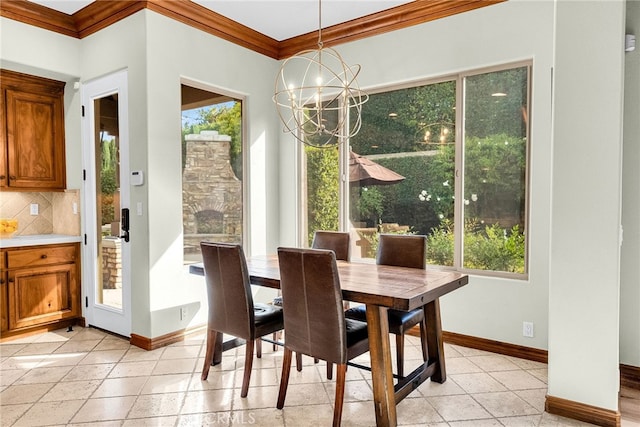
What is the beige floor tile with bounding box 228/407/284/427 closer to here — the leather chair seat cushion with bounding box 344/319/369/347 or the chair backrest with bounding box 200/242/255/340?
the chair backrest with bounding box 200/242/255/340

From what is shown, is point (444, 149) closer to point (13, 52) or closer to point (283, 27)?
point (283, 27)

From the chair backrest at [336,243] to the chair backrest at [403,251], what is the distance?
0.31 meters

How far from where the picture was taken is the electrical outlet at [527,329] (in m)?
3.30

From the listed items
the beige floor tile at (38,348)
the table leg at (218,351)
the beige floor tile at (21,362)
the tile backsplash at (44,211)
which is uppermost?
the tile backsplash at (44,211)

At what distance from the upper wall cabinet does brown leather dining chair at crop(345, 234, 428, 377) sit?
327cm

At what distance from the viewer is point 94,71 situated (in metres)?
3.96

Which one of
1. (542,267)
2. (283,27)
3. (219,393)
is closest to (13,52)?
(283,27)

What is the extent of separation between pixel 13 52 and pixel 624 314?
522 cm

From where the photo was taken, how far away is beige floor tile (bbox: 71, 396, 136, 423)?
2463 millimetres

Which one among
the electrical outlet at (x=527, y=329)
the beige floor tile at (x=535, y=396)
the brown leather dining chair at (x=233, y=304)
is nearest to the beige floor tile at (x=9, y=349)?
the brown leather dining chair at (x=233, y=304)

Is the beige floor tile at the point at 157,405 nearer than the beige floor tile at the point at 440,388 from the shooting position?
Yes

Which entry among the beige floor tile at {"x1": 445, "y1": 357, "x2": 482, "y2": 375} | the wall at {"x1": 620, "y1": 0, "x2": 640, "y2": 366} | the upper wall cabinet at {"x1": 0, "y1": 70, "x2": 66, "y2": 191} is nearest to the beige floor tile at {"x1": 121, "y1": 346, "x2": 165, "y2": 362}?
the upper wall cabinet at {"x1": 0, "y1": 70, "x2": 66, "y2": 191}

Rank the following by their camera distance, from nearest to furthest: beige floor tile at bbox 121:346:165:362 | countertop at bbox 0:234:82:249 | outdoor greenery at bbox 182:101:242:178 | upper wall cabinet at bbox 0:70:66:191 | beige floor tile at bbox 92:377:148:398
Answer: beige floor tile at bbox 92:377:148:398
beige floor tile at bbox 121:346:165:362
countertop at bbox 0:234:82:249
upper wall cabinet at bbox 0:70:66:191
outdoor greenery at bbox 182:101:242:178

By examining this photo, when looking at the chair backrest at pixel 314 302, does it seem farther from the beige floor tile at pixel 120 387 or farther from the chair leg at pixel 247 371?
the beige floor tile at pixel 120 387
